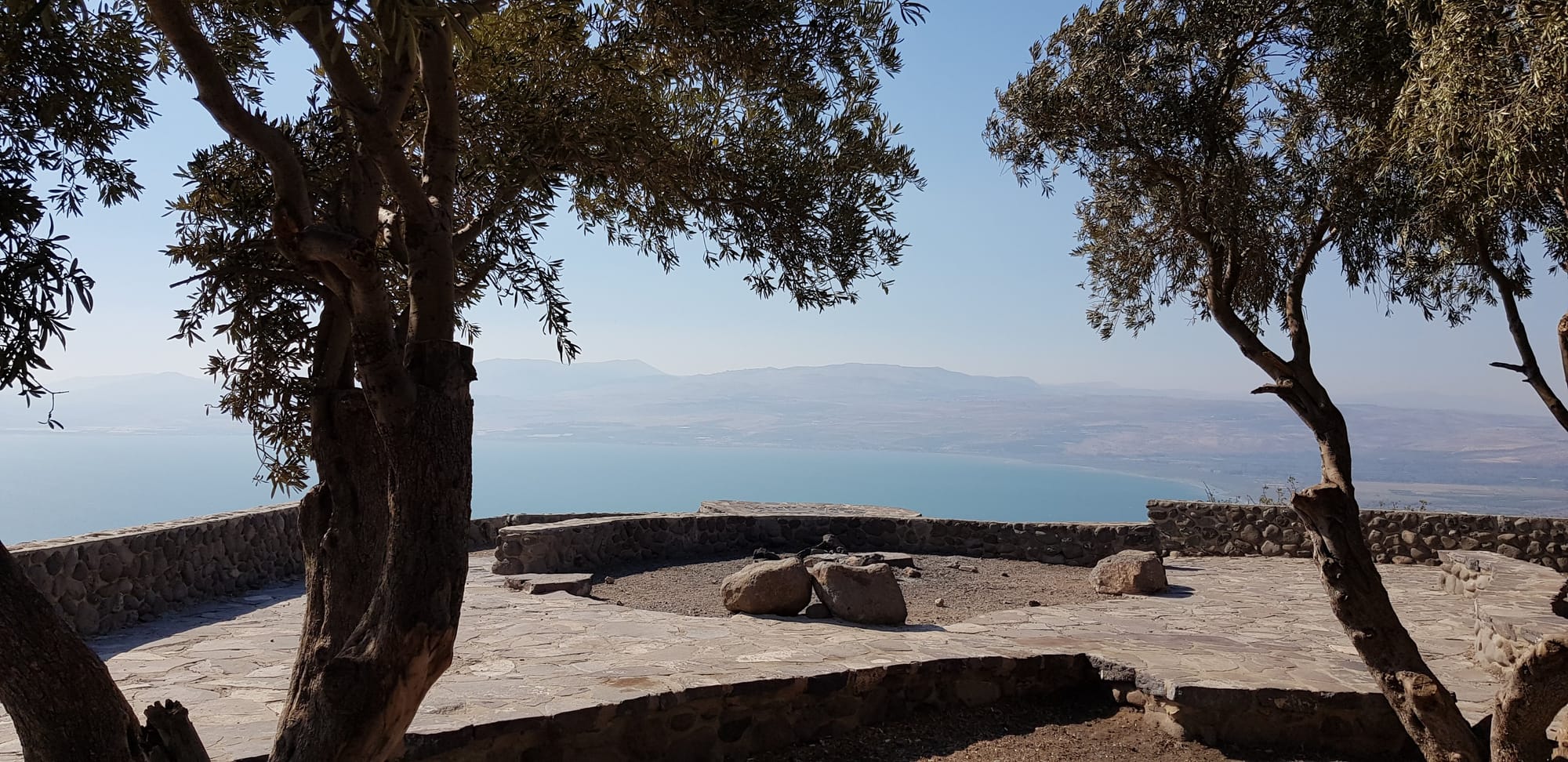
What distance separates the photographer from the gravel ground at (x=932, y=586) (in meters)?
12.0

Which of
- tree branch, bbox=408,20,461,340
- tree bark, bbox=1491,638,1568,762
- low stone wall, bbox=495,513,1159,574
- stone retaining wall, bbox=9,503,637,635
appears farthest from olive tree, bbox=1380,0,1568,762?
stone retaining wall, bbox=9,503,637,635

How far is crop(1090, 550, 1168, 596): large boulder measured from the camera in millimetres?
13430

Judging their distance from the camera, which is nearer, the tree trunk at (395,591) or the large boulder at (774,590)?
the tree trunk at (395,591)

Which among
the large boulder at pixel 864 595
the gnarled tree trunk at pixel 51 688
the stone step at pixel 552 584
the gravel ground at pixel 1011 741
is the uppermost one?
the gnarled tree trunk at pixel 51 688

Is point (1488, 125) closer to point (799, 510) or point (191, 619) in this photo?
point (191, 619)

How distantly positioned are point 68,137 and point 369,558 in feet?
11.8

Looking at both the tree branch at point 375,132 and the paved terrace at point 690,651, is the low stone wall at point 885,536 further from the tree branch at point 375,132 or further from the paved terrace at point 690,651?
the tree branch at point 375,132

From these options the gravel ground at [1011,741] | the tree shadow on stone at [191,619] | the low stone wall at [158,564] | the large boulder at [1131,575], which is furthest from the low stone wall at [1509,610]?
the low stone wall at [158,564]

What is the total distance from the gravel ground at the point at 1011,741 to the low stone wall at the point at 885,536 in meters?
8.42

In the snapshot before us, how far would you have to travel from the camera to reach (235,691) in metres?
7.22

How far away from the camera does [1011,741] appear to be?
7.50m

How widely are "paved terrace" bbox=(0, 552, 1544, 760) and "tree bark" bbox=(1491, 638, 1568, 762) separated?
1.89 metres

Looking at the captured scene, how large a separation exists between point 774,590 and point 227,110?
311 inches

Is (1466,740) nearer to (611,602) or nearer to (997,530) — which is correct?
(611,602)
